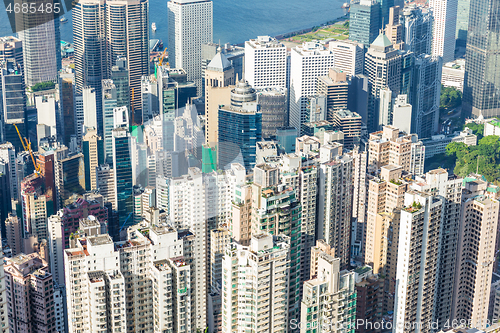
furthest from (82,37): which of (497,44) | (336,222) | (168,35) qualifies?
(336,222)

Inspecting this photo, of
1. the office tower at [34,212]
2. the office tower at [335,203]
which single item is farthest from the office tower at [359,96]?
the office tower at [34,212]

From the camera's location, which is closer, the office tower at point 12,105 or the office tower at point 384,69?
the office tower at point 12,105

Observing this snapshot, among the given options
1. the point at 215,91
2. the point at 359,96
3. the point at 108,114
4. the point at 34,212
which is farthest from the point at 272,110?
the point at 34,212

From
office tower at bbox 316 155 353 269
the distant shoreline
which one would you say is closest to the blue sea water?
the distant shoreline

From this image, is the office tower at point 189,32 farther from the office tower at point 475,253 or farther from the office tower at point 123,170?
the office tower at point 475,253

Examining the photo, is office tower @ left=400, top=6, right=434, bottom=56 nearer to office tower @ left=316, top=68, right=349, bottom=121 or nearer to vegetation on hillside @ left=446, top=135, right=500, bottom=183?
office tower @ left=316, top=68, right=349, bottom=121

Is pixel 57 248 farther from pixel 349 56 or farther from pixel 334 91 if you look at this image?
pixel 349 56

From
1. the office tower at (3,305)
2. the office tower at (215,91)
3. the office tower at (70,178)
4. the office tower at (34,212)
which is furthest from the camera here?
the office tower at (215,91)
